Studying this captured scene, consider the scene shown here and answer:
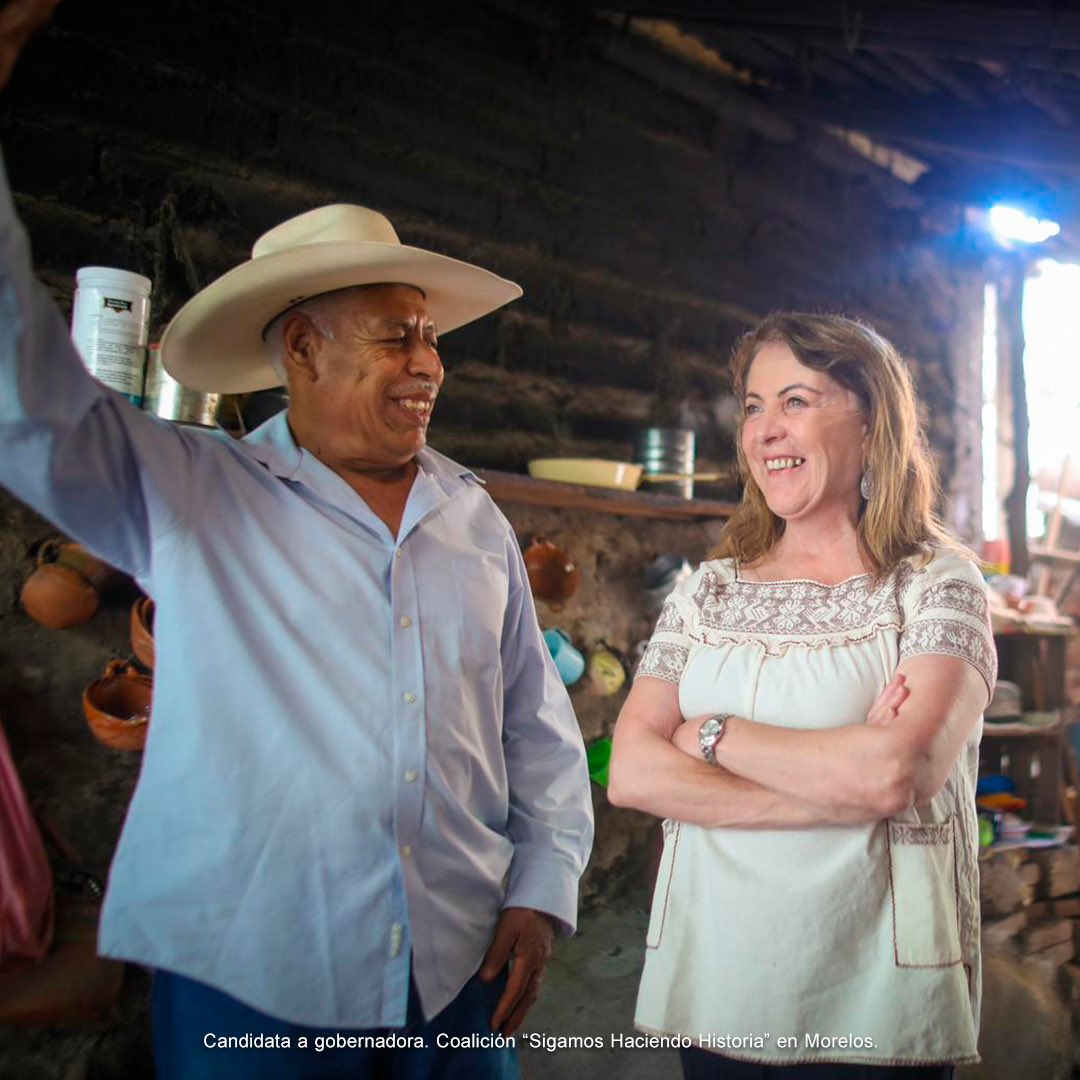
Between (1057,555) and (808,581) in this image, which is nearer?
(808,581)

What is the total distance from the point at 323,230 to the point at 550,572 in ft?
5.03

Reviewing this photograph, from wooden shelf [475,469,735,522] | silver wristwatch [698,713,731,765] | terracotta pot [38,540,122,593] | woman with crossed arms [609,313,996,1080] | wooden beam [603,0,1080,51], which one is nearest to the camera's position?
woman with crossed arms [609,313,996,1080]

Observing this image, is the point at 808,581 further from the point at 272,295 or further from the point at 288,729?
the point at 272,295

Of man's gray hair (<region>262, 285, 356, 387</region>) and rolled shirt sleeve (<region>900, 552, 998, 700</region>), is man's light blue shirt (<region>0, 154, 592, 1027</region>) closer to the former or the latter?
man's gray hair (<region>262, 285, 356, 387</region>)

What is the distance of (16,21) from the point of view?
1.08m

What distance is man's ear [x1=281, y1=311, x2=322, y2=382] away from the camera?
1771 millimetres

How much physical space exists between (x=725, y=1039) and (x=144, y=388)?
5.82 feet

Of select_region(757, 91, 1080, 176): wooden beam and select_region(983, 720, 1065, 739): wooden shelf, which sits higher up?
select_region(757, 91, 1080, 176): wooden beam

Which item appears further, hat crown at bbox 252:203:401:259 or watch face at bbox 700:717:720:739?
hat crown at bbox 252:203:401:259

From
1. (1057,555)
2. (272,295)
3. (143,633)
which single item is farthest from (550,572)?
(1057,555)

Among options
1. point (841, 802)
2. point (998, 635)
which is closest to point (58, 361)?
point (841, 802)

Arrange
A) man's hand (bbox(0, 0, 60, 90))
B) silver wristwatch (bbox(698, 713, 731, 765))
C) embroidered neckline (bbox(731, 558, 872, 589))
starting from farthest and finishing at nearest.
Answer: embroidered neckline (bbox(731, 558, 872, 589)) < silver wristwatch (bbox(698, 713, 731, 765)) < man's hand (bbox(0, 0, 60, 90))

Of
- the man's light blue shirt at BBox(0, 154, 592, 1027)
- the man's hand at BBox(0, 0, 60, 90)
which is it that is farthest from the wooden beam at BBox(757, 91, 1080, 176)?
the man's hand at BBox(0, 0, 60, 90)

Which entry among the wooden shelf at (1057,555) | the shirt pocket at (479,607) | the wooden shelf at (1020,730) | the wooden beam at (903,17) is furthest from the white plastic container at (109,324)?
the wooden shelf at (1057,555)
